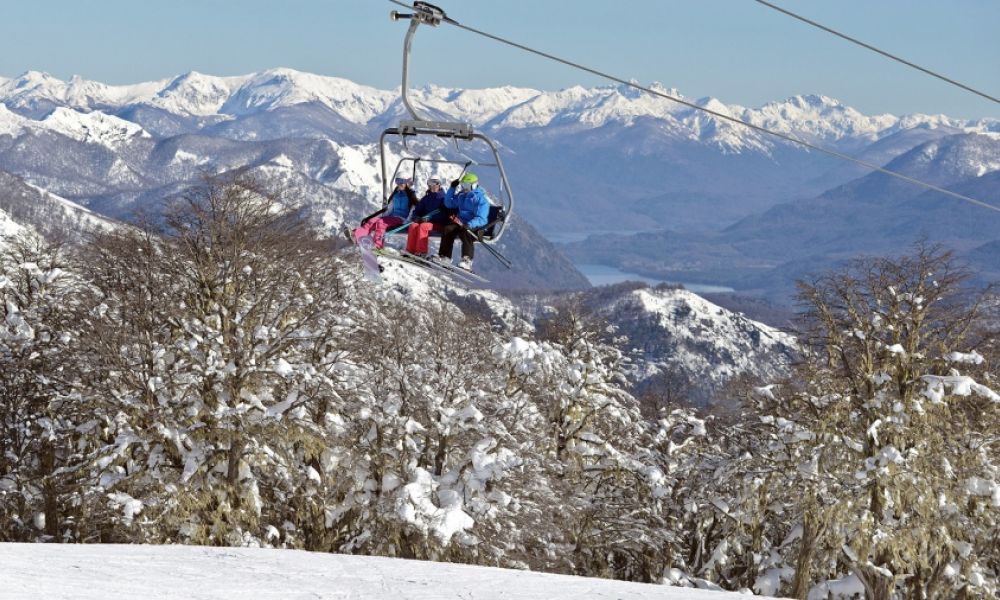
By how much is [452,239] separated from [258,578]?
7119mm

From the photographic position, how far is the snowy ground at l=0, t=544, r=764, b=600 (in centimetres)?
1575

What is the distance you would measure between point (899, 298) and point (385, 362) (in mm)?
15066

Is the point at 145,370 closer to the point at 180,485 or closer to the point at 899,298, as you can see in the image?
the point at 180,485

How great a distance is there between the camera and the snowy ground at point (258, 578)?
15750 mm

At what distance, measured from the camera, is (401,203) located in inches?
804

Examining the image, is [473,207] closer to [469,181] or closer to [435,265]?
[469,181]

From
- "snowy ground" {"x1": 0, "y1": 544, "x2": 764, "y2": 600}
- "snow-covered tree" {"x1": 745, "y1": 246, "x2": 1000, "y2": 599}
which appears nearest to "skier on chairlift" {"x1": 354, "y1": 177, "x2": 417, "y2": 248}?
"snowy ground" {"x1": 0, "y1": 544, "x2": 764, "y2": 600}

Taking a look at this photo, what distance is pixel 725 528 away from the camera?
33.0 metres

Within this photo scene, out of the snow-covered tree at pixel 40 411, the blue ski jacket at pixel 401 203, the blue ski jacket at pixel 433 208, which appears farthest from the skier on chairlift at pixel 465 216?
the snow-covered tree at pixel 40 411

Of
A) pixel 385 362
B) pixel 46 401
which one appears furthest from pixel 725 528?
pixel 46 401

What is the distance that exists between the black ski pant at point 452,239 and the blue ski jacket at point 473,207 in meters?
0.22

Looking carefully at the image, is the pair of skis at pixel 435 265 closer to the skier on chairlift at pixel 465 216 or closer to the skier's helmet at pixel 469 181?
the skier on chairlift at pixel 465 216

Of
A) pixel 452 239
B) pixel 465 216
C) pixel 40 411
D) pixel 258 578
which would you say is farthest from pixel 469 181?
pixel 40 411

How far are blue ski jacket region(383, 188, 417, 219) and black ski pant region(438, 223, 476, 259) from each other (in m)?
0.91
